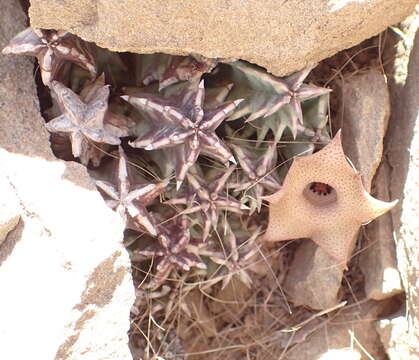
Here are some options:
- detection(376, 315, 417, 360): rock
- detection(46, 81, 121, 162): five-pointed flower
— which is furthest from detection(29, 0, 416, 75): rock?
detection(376, 315, 417, 360): rock

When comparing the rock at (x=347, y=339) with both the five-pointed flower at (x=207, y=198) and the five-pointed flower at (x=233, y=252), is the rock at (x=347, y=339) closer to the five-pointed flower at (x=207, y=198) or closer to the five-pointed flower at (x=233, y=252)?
the five-pointed flower at (x=233, y=252)

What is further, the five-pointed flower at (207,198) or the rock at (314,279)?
the rock at (314,279)

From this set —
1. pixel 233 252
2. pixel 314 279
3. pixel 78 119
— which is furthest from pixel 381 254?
pixel 78 119

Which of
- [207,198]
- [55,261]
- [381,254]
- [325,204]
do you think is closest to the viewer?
[55,261]

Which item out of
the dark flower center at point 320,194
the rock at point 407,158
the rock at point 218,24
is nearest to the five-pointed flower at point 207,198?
the dark flower center at point 320,194

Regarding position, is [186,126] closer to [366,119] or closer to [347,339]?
[366,119]

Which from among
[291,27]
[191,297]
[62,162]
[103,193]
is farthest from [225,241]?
[291,27]
